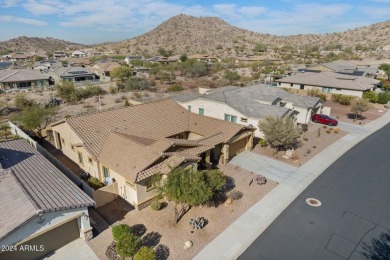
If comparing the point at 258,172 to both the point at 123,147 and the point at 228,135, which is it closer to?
the point at 228,135

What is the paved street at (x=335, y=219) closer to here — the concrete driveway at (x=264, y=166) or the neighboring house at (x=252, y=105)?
the concrete driveway at (x=264, y=166)

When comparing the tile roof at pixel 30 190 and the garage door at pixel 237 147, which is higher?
the tile roof at pixel 30 190

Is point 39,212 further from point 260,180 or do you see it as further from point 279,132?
point 279,132

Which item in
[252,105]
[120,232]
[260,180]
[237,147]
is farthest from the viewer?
[252,105]

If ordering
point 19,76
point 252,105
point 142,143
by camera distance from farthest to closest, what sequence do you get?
point 19,76, point 252,105, point 142,143

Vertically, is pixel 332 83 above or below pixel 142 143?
above

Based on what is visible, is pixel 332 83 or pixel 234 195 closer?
pixel 234 195

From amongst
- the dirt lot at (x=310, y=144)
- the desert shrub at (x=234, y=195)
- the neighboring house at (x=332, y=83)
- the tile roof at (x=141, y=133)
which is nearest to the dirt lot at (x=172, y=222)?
the desert shrub at (x=234, y=195)

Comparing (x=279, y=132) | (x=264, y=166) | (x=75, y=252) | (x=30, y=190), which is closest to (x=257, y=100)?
(x=279, y=132)
